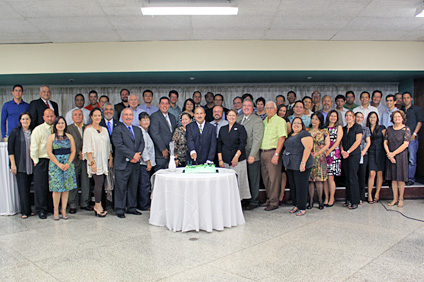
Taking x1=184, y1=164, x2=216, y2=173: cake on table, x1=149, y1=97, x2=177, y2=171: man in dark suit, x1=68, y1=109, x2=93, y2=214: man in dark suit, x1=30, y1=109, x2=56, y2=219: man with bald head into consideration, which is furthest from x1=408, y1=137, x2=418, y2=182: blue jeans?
x1=30, y1=109, x2=56, y2=219: man with bald head

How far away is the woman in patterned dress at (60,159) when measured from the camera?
493cm

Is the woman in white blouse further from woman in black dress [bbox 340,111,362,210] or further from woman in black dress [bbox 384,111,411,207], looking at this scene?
woman in black dress [bbox 384,111,411,207]

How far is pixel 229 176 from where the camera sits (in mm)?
4434

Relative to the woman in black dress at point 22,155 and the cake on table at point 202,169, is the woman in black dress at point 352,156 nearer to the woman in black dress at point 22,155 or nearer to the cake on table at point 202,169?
the cake on table at point 202,169

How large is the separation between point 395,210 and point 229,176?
297 cm

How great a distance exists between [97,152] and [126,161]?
452 mm

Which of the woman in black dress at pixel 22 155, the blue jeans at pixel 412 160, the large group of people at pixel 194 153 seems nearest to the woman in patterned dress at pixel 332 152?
the large group of people at pixel 194 153

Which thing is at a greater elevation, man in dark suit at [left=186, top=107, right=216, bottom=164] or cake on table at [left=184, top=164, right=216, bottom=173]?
man in dark suit at [left=186, top=107, right=216, bottom=164]

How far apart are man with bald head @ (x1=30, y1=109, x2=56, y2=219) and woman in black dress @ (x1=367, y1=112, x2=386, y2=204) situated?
5.34 m

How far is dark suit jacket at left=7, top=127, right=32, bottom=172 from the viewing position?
517cm

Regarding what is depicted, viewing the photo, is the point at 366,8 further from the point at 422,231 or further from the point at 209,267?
the point at 209,267

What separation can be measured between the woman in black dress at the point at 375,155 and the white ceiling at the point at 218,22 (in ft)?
5.53

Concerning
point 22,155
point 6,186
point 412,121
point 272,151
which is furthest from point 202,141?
point 412,121

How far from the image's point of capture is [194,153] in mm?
5137
